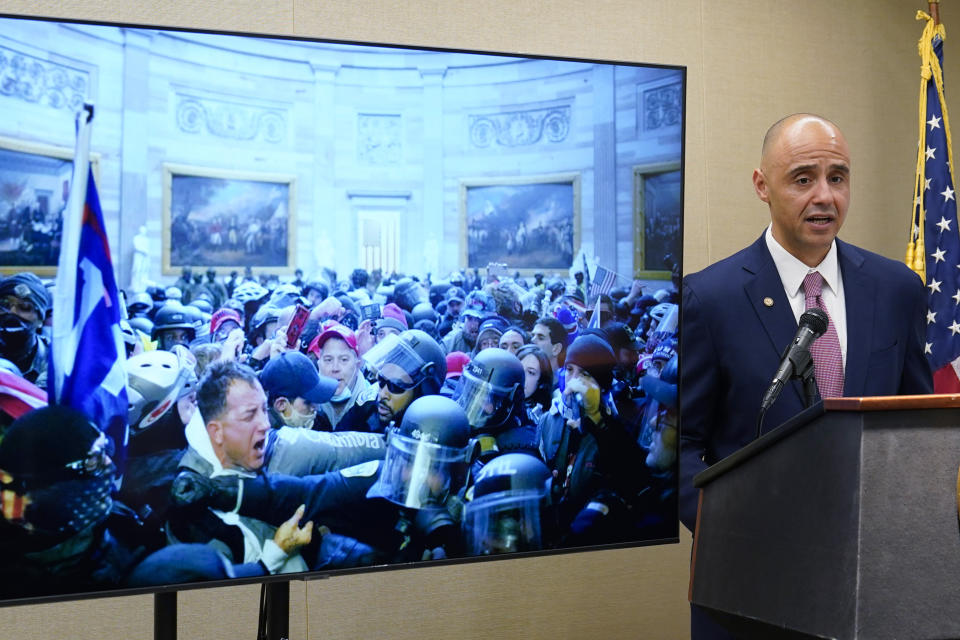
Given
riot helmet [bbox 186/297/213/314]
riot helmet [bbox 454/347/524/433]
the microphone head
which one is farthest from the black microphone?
riot helmet [bbox 186/297/213/314]

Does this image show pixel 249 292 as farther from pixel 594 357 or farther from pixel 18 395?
pixel 594 357

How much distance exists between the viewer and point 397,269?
7.43ft

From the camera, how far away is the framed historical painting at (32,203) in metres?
Answer: 1.89

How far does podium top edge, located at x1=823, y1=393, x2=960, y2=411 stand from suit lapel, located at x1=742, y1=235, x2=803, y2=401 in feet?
3.45

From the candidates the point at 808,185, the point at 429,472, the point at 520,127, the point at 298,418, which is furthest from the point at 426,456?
the point at 808,185

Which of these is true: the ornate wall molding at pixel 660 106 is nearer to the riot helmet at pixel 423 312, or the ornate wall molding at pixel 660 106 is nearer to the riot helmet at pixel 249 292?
the riot helmet at pixel 423 312

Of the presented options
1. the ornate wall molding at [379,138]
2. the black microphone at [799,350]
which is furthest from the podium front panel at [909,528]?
the ornate wall molding at [379,138]

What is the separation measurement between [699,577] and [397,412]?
108 cm

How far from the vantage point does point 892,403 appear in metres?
1.06

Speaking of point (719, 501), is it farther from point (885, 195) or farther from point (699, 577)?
point (885, 195)

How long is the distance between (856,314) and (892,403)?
1188 millimetres

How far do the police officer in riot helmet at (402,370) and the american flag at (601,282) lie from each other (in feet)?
1.55

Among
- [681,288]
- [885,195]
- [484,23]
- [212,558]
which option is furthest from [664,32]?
[212,558]

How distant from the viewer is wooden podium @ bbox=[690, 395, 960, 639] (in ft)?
3.31
